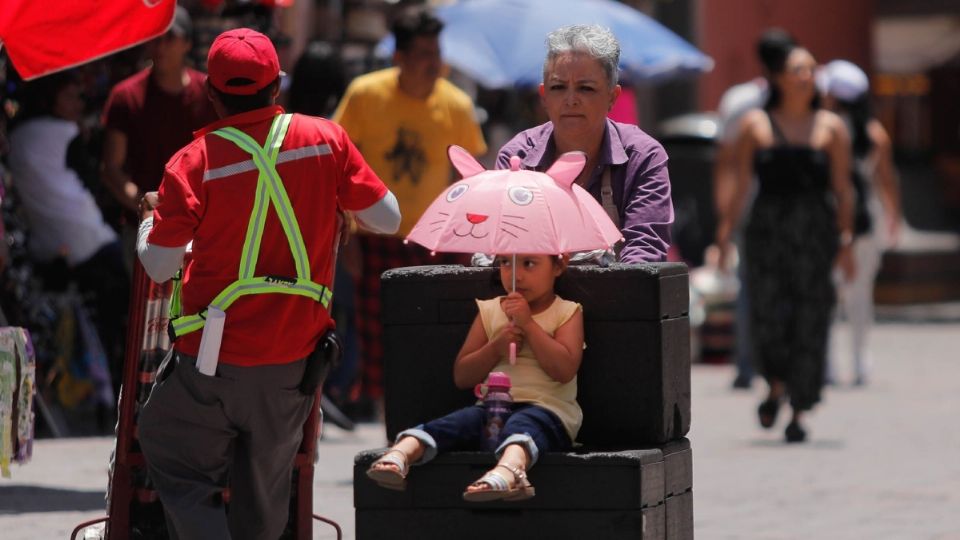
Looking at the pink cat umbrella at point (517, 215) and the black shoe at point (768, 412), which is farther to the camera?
the black shoe at point (768, 412)

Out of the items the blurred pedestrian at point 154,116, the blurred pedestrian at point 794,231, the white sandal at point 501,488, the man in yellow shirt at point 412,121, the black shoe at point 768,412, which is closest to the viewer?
the white sandal at point 501,488

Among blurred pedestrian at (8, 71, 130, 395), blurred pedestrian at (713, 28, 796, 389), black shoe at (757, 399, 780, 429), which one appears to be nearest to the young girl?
blurred pedestrian at (8, 71, 130, 395)

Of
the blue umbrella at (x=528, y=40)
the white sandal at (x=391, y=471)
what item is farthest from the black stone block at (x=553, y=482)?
the blue umbrella at (x=528, y=40)

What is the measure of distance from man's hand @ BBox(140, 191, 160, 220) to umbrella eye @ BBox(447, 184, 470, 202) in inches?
32.0

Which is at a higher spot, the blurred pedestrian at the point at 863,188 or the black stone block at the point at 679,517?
the blurred pedestrian at the point at 863,188

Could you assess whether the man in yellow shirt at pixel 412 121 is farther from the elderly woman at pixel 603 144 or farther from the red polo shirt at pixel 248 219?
the red polo shirt at pixel 248 219

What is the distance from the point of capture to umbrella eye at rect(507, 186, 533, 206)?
5.81 metres

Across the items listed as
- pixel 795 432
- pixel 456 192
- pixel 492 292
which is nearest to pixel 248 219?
pixel 456 192

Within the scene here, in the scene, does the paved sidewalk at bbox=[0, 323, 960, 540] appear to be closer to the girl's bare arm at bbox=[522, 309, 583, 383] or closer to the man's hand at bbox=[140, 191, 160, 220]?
the man's hand at bbox=[140, 191, 160, 220]

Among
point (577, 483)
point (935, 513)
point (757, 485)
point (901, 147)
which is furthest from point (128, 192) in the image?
point (901, 147)

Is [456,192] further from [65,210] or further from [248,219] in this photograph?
[65,210]

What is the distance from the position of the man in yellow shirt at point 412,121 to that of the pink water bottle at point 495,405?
4.90 meters

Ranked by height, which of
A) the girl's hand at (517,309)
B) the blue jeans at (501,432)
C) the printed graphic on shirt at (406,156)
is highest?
the printed graphic on shirt at (406,156)

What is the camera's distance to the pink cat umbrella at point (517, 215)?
18.9ft
